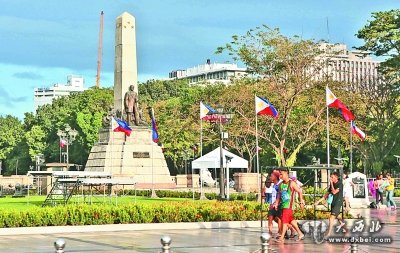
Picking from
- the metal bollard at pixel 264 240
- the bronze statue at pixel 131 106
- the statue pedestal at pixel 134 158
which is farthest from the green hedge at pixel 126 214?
the bronze statue at pixel 131 106

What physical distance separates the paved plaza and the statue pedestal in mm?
26745

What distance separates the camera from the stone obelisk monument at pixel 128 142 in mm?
49812

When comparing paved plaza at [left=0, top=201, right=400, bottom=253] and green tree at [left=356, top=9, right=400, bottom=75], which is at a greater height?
green tree at [left=356, top=9, right=400, bottom=75]

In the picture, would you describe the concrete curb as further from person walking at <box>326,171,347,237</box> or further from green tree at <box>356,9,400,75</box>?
green tree at <box>356,9,400,75</box>

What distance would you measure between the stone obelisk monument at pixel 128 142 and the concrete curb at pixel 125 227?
82.9ft

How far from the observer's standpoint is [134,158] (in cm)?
5031

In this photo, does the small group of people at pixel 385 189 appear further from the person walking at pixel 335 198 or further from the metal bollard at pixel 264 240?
the metal bollard at pixel 264 240

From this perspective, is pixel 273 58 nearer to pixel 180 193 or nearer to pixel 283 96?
pixel 283 96

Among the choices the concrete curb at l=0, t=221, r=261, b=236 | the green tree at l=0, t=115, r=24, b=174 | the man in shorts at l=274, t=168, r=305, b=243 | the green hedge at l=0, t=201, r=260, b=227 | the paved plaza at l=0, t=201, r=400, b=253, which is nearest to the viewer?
the paved plaza at l=0, t=201, r=400, b=253

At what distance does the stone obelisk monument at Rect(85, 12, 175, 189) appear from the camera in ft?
163

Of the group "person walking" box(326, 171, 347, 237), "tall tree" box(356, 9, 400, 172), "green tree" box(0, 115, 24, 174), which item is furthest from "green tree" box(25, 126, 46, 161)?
"person walking" box(326, 171, 347, 237)

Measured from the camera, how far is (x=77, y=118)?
88562 millimetres

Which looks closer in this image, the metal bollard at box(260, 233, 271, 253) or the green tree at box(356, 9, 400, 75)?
the metal bollard at box(260, 233, 271, 253)

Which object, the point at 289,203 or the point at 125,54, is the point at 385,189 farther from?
the point at 289,203
